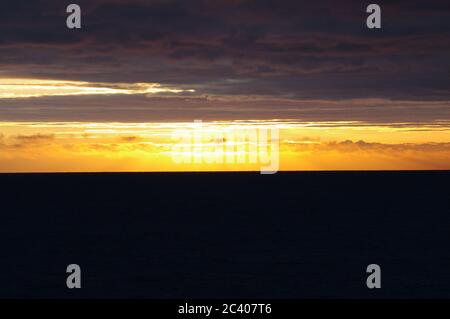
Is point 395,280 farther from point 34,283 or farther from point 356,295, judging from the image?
point 34,283

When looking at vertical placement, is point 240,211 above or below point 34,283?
above

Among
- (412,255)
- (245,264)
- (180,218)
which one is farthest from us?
(180,218)

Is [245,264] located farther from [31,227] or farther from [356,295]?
[31,227]

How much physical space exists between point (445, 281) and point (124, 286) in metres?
22.3

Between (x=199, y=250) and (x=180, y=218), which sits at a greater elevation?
(x=180, y=218)

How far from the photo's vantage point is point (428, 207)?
13588 centimetres

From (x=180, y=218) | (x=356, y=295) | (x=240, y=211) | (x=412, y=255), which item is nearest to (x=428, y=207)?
(x=240, y=211)

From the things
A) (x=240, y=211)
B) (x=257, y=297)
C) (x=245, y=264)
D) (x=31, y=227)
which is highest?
(x=240, y=211)

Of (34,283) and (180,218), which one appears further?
Result: (180,218)

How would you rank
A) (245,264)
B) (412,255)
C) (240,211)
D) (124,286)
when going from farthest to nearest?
(240,211) < (412,255) < (245,264) < (124,286)

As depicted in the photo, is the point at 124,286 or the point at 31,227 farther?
the point at 31,227

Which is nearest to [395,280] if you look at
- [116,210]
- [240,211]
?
[240,211]

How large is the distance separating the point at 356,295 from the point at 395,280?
22.3 ft

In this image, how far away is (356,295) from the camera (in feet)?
156
